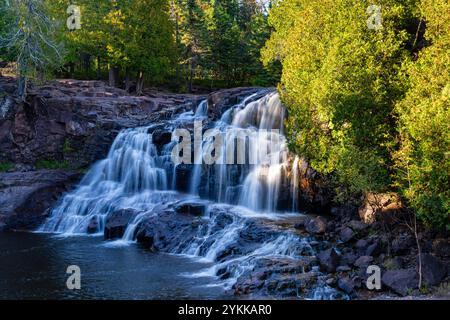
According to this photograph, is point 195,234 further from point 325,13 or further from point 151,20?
point 151,20

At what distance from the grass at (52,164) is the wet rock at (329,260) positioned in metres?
24.8

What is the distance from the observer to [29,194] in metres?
33.5

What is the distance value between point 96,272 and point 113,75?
38.8 metres

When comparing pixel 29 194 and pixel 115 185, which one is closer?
pixel 29 194

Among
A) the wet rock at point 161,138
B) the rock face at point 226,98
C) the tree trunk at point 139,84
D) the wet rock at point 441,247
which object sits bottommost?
the wet rock at point 441,247

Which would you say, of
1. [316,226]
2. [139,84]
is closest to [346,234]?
[316,226]

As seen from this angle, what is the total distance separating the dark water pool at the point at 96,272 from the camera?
19062mm

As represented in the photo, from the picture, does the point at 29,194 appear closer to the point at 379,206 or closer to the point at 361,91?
the point at 379,206

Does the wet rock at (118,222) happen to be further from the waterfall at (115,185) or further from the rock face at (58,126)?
the rock face at (58,126)

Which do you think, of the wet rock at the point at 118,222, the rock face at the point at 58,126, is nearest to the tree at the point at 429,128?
the wet rock at the point at 118,222
